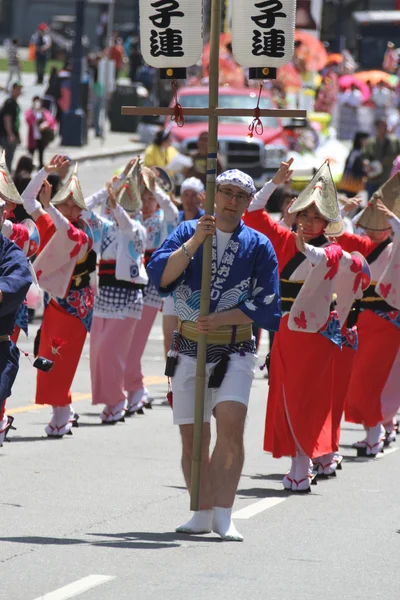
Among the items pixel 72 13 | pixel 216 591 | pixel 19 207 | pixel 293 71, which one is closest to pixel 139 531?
pixel 216 591

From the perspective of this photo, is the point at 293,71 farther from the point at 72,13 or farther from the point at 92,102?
the point at 72,13

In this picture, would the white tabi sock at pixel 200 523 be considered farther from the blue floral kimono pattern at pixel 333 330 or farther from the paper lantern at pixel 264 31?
the paper lantern at pixel 264 31

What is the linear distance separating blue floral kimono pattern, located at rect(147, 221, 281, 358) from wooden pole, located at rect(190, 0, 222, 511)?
151 millimetres

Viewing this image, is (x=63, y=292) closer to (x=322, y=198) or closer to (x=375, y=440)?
(x=375, y=440)

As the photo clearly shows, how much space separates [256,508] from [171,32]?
9.12 feet

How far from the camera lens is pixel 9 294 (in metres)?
8.15

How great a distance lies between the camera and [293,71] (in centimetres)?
3972

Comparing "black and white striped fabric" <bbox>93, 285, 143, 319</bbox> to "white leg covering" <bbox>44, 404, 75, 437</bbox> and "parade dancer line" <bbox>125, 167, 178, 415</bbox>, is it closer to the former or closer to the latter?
"parade dancer line" <bbox>125, 167, 178, 415</bbox>

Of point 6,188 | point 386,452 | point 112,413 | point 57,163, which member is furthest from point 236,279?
point 112,413

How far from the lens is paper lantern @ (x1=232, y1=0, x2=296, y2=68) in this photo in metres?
8.66

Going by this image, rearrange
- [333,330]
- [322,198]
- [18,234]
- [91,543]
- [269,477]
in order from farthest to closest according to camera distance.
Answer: [18,234], [269,477], [333,330], [322,198], [91,543]

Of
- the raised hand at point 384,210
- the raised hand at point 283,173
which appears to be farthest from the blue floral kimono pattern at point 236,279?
the raised hand at point 384,210

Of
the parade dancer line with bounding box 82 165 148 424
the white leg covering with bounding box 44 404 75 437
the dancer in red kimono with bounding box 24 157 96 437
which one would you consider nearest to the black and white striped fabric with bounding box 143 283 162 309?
the parade dancer line with bounding box 82 165 148 424

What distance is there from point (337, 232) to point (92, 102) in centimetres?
2727
